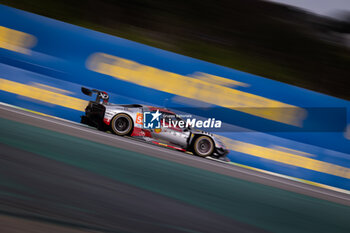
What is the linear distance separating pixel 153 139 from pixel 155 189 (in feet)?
12.0

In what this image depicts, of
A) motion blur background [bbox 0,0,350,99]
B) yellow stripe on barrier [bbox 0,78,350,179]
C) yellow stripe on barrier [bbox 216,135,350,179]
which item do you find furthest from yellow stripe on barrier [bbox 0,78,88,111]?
yellow stripe on barrier [bbox 216,135,350,179]

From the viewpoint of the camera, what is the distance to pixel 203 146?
791cm

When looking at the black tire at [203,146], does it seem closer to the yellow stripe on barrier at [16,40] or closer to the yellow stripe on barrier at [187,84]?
the yellow stripe on barrier at [187,84]

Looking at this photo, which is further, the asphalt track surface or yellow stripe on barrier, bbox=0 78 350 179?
yellow stripe on barrier, bbox=0 78 350 179

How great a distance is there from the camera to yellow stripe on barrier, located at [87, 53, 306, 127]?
801cm

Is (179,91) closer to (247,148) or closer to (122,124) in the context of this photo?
(122,124)

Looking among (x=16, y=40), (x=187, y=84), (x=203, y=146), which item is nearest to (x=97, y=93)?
(x=187, y=84)

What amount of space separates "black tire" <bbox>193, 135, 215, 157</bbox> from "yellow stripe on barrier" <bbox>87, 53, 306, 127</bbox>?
2.86ft

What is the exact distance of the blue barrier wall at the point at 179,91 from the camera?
304 inches

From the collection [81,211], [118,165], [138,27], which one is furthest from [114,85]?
[81,211]

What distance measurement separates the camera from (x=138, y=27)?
955 centimetres

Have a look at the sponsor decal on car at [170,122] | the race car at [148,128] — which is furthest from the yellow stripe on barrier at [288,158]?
the sponsor decal on car at [170,122]

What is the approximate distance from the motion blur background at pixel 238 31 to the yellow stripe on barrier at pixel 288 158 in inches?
91.0

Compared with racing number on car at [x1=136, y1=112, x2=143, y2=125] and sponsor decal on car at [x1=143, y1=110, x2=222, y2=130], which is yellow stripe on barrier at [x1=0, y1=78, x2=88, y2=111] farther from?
sponsor decal on car at [x1=143, y1=110, x2=222, y2=130]
